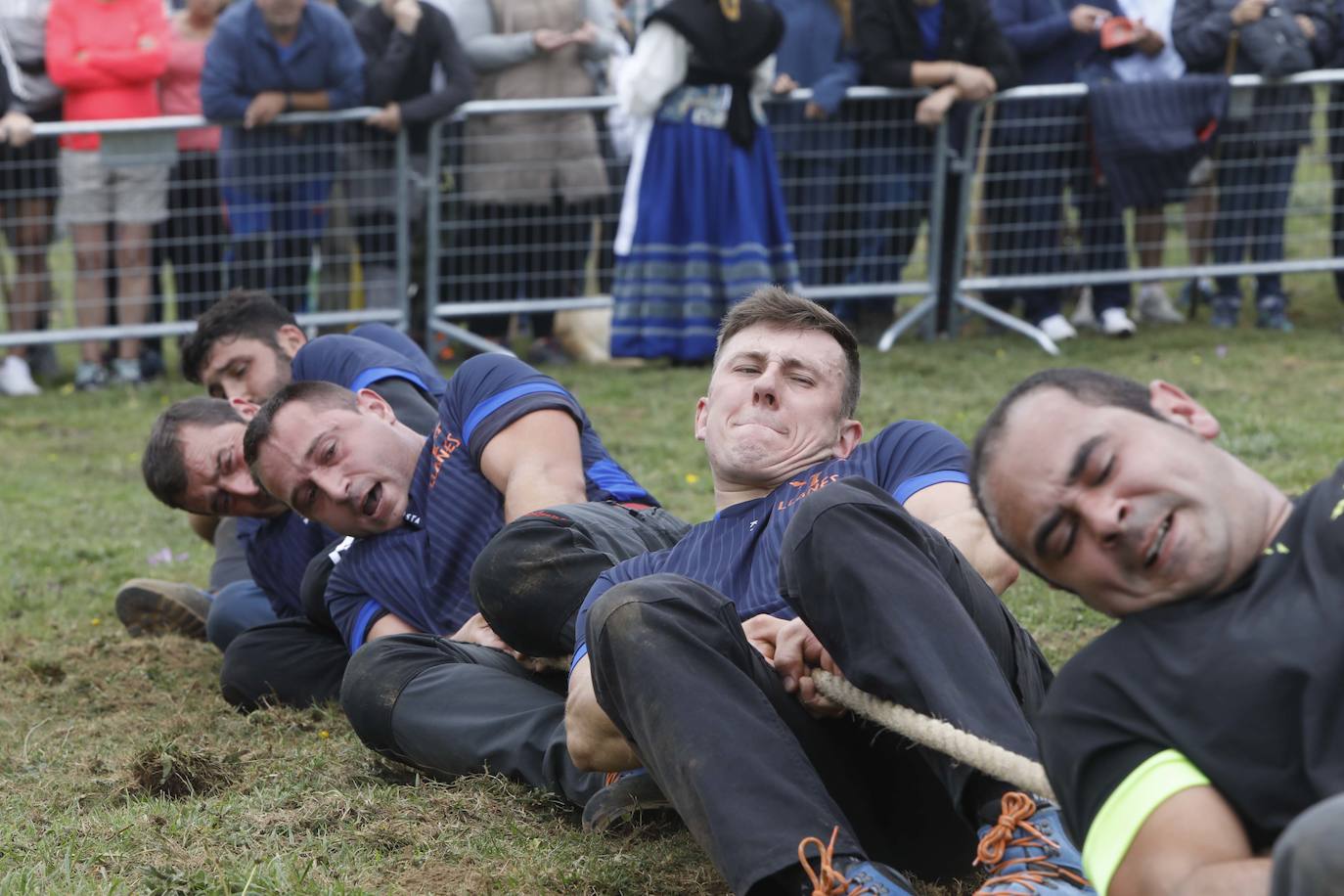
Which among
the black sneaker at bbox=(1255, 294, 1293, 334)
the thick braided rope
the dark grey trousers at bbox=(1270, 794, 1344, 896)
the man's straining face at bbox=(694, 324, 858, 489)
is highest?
the man's straining face at bbox=(694, 324, 858, 489)

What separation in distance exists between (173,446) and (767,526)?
2.29 meters

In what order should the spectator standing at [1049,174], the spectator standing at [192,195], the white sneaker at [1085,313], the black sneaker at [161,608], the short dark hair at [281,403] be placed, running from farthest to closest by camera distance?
the white sneaker at [1085,313] < the spectator standing at [1049,174] < the spectator standing at [192,195] < the black sneaker at [161,608] < the short dark hair at [281,403]

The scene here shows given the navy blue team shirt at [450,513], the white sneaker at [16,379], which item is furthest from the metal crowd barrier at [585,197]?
the navy blue team shirt at [450,513]

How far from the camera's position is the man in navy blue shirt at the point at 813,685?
8.77ft

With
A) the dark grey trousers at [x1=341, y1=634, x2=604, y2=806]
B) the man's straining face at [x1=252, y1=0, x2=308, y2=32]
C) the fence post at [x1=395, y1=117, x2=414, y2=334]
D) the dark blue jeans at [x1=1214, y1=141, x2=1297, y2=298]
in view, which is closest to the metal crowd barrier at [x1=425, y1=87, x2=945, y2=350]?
the fence post at [x1=395, y1=117, x2=414, y2=334]

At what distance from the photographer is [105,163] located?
28.6 feet

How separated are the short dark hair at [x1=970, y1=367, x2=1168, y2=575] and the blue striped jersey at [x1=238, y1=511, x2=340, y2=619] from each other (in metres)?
2.81

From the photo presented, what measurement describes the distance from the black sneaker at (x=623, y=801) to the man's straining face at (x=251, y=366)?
106 inches

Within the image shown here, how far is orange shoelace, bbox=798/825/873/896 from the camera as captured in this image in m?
2.59

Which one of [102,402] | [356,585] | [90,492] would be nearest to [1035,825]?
[356,585]

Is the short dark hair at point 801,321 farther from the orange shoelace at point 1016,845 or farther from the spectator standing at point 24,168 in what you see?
the spectator standing at point 24,168

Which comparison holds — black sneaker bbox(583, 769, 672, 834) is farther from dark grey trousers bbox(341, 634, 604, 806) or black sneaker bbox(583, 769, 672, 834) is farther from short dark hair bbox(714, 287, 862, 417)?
short dark hair bbox(714, 287, 862, 417)

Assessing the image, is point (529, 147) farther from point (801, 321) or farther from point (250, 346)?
point (801, 321)

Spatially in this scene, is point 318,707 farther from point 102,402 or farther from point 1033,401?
point 102,402
